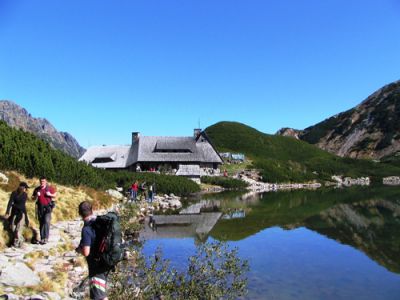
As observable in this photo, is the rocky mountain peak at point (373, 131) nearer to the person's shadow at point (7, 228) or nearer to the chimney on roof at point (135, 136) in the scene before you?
the chimney on roof at point (135, 136)

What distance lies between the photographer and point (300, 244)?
2316cm

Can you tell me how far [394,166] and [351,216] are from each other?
102m

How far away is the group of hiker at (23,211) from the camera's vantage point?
1426 cm

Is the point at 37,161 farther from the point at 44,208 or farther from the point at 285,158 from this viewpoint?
the point at 285,158

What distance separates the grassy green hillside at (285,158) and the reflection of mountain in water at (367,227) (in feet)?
151

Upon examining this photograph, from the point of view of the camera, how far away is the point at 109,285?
10836 millimetres

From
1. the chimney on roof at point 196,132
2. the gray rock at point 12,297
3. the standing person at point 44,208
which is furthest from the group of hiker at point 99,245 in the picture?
the chimney on roof at point 196,132

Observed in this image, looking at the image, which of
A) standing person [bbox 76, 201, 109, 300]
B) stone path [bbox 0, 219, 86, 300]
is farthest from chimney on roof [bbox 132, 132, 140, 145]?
standing person [bbox 76, 201, 109, 300]

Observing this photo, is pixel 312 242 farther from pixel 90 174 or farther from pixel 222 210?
pixel 90 174

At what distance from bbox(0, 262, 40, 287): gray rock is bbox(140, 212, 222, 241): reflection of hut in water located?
36.9ft

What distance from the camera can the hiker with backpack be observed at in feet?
24.9

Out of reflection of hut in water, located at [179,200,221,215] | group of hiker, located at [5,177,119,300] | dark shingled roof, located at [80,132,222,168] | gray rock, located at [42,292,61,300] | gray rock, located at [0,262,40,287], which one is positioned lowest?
gray rock, located at [42,292,61,300]

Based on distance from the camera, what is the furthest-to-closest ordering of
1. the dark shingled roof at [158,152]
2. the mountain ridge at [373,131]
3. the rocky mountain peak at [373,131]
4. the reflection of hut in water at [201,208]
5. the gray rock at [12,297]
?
the rocky mountain peak at [373,131], the mountain ridge at [373,131], the dark shingled roof at [158,152], the reflection of hut in water at [201,208], the gray rock at [12,297]

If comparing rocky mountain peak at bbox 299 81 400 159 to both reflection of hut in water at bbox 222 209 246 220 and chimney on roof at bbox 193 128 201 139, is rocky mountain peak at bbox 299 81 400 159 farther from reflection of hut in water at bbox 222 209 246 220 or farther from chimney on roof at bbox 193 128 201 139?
reflection of hut in water at bbox 222 209 246 220
